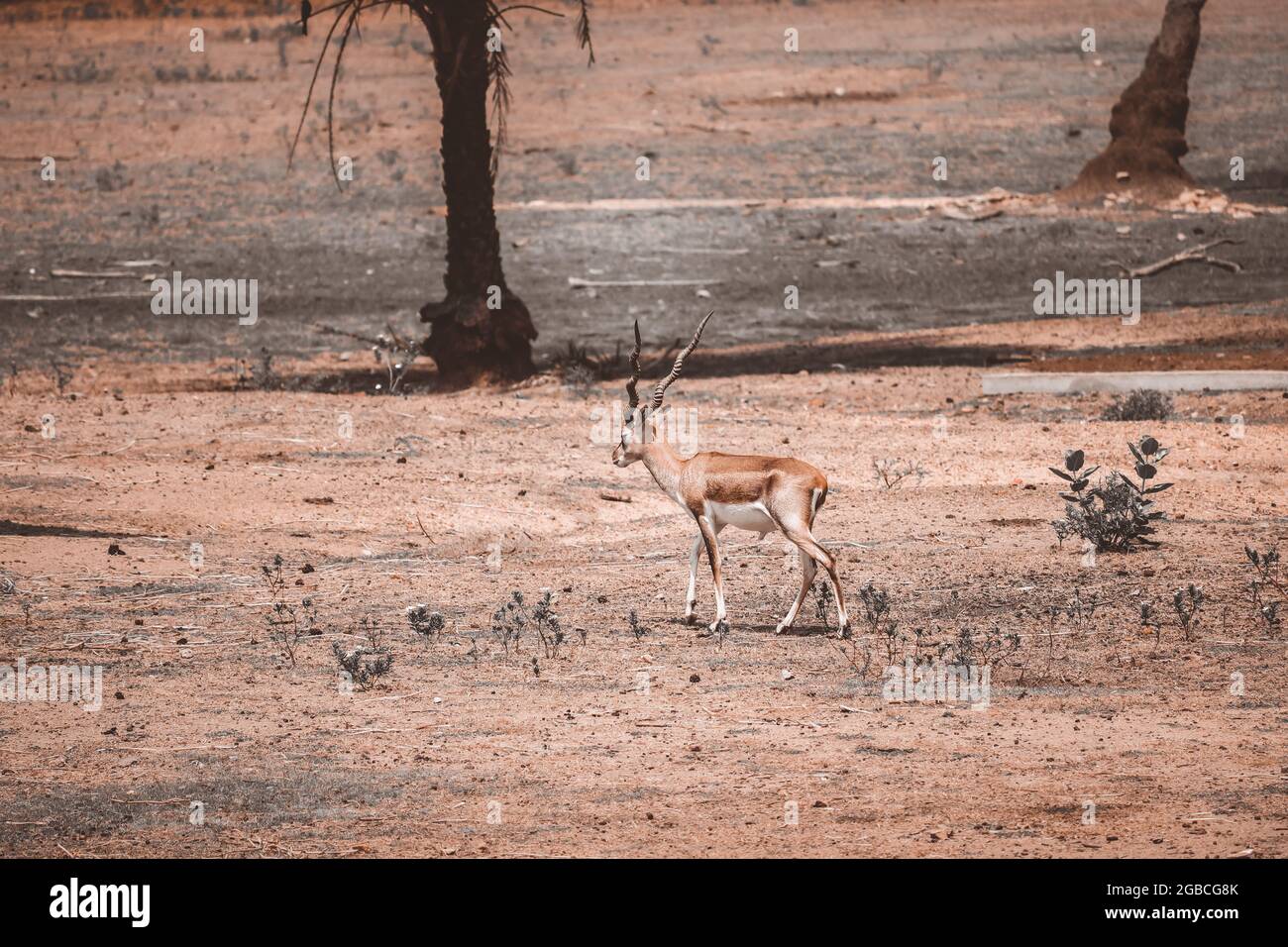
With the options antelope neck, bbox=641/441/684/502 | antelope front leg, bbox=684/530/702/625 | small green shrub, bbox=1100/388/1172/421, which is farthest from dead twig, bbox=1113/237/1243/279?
antelope front leg, bbox=684/530/702/625

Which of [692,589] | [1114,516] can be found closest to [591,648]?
[692,589]

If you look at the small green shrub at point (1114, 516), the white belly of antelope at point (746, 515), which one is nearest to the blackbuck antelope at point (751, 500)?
the white belly of antelope at point (746, 515)

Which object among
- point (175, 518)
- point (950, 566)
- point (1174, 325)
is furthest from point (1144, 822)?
point (1174, 325)

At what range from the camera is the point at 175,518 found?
1191cm

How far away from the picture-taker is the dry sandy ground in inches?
275

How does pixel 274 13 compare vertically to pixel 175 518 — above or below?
above

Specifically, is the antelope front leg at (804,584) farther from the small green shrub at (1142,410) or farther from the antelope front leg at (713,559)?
the small green shrub at (1142,410)

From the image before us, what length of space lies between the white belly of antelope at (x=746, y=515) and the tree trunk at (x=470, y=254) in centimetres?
796
